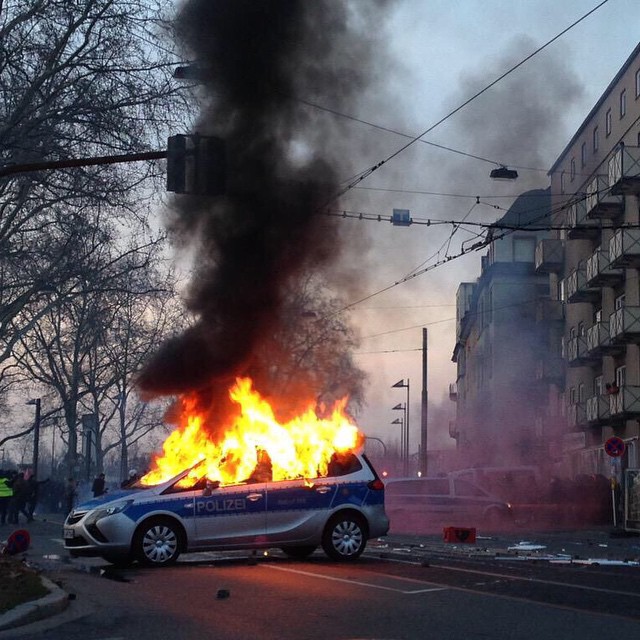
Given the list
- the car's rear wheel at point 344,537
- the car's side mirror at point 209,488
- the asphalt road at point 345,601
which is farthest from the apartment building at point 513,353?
the asphalt road at point 345,601

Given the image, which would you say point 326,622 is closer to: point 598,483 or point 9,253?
point 9,253

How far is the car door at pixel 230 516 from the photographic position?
14.9 m

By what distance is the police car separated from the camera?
47.8 feet

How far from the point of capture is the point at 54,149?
21328 mm

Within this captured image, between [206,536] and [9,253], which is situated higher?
[9,253]

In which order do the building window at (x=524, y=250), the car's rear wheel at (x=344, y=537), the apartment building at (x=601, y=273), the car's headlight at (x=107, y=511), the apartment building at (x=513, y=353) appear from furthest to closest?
the building window at (x=524, y=250) → the apartment building at (x=513, y=353) → the apartment building at (x=601, y=273) → the car's rear wheel at (x=344, y=537) → the car's headlight at (x=107, y=511)

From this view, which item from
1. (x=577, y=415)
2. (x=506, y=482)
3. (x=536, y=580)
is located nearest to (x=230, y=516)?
(x=536, y=580)

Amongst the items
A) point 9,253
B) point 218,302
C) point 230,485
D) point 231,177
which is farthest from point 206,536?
point 9,253

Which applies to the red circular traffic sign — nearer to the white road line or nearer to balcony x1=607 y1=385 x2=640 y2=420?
balcony x1=607 y1=385 x2=640 y2=420

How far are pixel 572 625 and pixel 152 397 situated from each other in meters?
12.1

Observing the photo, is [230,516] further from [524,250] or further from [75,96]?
[524,250]

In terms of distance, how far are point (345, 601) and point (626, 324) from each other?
106 ft

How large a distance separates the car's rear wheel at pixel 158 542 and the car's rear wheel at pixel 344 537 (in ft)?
7.02

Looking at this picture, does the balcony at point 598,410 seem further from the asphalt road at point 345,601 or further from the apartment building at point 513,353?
the asphalt road at point 345,601
